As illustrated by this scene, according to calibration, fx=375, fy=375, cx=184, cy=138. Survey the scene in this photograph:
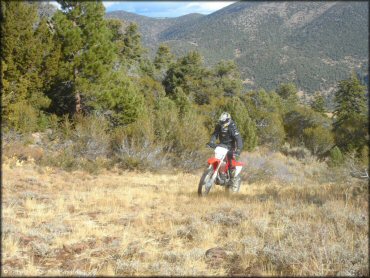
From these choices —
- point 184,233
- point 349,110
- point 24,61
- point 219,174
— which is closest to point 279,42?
point 349,110

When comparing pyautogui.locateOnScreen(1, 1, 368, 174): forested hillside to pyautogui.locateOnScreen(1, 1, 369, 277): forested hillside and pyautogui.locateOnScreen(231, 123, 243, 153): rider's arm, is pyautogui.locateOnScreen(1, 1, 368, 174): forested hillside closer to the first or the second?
pyautogui.locateOnScreen(1, 1, 369, 277): forested hillside

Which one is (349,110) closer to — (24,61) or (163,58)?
(163,58)

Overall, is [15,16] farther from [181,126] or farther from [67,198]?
[67,198]

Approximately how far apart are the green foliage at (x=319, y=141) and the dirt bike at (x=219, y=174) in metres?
29.1

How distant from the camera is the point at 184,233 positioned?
5.00m

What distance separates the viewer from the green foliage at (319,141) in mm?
34781

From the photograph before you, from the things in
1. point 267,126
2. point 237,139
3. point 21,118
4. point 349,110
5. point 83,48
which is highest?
point 83,48

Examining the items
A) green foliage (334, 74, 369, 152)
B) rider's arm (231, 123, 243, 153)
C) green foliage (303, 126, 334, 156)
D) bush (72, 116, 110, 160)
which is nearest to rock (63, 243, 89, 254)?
rider's arm (231, 123, 243, 153)

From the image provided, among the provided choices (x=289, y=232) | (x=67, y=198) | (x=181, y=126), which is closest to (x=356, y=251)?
(x=289, y=232)

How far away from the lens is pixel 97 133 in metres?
14.8

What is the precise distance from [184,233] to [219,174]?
305 centimetres

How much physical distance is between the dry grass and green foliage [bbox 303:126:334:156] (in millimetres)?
28404

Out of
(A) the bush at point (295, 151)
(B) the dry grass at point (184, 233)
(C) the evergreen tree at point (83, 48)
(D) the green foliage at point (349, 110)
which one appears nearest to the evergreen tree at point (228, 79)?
(A) the bush at point (295, 151)

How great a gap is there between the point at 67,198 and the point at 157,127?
28.2 feet
